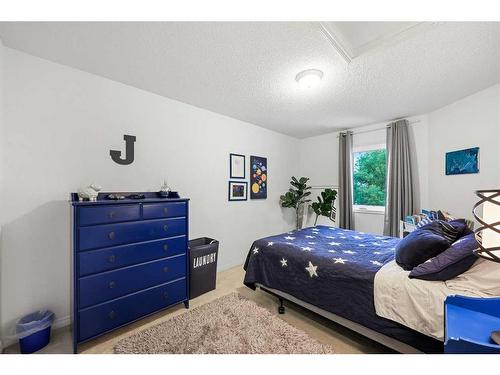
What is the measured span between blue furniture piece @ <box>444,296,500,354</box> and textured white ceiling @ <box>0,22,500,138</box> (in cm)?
178

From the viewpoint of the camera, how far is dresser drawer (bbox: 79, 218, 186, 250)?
164 cm

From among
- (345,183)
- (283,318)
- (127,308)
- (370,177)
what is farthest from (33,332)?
(370,177)

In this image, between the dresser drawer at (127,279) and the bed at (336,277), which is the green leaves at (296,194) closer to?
the bed at (336,277)

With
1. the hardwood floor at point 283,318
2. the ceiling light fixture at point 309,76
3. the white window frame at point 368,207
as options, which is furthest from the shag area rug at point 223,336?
the white window frame at point 368,207

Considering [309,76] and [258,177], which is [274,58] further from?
[258,177]

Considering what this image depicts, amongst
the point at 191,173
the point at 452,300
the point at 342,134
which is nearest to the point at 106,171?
the point at 191,173

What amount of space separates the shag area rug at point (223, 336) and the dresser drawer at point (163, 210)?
1021mm

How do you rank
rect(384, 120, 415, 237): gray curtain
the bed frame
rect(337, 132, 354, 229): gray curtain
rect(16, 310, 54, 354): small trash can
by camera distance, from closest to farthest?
the bed frame, rect(16, 310, 54, 354): small trash can, rect(384, 120, 415, 237): gray curtain, rect(337, 132, 354, 229): gray curtain

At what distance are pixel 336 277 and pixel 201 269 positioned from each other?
1553 millimetres

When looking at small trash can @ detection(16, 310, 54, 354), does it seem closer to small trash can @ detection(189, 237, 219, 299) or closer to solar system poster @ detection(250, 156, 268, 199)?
small trash can @ detection(189, 237, 219, 299)

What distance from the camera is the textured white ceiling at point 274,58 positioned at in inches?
59.1

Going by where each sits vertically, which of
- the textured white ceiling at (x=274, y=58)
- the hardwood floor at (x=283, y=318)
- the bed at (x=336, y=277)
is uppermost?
the textured white ceiling at (x=274, y=58)

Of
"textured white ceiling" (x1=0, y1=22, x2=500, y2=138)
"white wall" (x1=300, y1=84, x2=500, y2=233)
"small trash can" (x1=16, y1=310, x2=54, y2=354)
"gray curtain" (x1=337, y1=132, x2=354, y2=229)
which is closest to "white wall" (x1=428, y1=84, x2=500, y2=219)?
"white wall" (x1=300, y1=84, x2=500, y2=233)

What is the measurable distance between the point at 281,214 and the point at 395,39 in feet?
10.8
